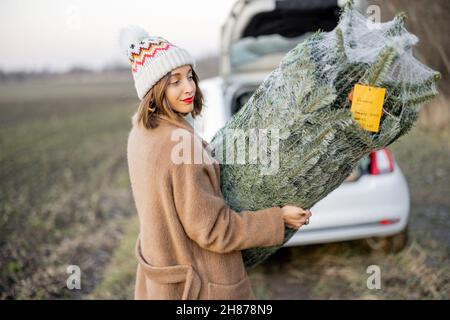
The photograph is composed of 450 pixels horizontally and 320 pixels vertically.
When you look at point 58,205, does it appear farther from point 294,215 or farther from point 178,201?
point 294,215

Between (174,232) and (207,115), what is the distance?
1931 millimetres

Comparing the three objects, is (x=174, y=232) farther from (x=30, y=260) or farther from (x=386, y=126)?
(x=30, y=260)

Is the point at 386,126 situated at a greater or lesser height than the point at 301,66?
lesser

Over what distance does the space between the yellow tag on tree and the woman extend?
0.41 metres

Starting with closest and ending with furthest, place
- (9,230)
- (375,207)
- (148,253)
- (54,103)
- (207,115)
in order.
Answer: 1. (148,253)
2. (375,207)
3. (207,115)
4. (9,230)
5. (54,103)

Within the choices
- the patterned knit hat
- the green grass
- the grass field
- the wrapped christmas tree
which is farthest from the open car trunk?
the wrapped christmas tree

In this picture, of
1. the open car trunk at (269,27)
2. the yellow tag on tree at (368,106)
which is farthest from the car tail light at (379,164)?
the yellow tag on tree at (368,106)

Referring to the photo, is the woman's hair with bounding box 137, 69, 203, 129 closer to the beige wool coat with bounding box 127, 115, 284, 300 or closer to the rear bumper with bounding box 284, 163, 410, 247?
the beige wool coat with bounding box 127, 115, 284, 300

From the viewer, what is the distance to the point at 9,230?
4.57 meters

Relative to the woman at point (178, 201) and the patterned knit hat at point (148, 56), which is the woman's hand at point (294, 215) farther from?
the patterned knit hat at point (148, 56)

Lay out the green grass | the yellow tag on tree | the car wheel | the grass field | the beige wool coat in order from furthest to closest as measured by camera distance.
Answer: the green grass < the car wheel < the grass field < the beige wool coat < the yellow tag on tree

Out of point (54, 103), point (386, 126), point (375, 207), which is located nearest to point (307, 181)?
point (386, 126)

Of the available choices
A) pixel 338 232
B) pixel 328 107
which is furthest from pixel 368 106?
pixel 338 232

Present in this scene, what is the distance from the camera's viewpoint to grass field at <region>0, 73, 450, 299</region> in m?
3.25
